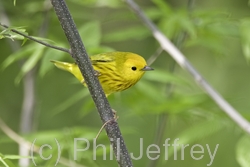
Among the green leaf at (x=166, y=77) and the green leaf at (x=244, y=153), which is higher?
the green leaf at (x=166, y=77)

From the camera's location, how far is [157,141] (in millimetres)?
3203

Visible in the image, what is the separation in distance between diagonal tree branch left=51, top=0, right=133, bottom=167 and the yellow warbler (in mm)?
843

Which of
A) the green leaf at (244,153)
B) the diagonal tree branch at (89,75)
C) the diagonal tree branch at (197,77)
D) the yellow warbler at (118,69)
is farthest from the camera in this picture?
the yellow warbler at (118,69)

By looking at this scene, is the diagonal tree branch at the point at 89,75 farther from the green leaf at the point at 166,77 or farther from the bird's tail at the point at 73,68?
the green leaf at the point at 166,77

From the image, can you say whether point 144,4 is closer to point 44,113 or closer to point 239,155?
point 44,113

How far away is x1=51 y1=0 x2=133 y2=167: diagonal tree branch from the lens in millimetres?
1861

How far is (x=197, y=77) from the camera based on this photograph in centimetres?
290

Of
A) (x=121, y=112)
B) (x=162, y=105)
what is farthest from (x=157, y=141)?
(x=121, y=112)

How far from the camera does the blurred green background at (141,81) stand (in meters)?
2.96

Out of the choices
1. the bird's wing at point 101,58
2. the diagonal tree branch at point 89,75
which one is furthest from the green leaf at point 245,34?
the diagonal tree branch at point 89,75

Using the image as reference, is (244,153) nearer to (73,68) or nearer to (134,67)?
(134,67)

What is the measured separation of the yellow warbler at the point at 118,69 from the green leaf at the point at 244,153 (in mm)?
614

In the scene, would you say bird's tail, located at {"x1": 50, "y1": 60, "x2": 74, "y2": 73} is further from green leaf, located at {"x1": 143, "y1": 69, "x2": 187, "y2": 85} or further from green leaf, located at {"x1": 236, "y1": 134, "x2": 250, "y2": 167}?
green leaf, located at {"x1": 236, "y1": 134, "x2": 250, "y2": 167}

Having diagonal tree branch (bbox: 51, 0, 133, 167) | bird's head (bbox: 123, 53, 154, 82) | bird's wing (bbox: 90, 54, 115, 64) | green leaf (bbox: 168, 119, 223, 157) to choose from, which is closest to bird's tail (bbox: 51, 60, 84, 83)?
bird's wing (bbox: 90, 54, 115, 64)
